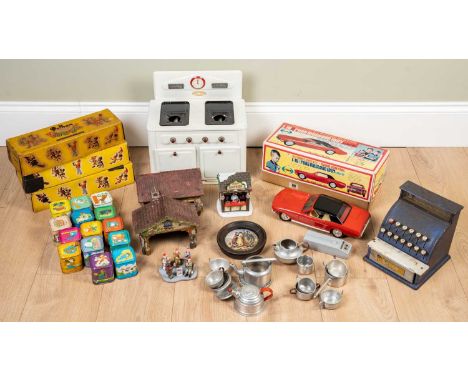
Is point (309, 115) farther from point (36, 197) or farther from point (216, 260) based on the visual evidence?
point (36, 197)

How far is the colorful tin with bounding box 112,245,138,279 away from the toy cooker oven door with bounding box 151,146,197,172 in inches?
27.5

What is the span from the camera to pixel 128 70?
3650 mm

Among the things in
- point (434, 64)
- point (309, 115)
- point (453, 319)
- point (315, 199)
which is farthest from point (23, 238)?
point (434, 64)

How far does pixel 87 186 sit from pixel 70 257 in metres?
0.64

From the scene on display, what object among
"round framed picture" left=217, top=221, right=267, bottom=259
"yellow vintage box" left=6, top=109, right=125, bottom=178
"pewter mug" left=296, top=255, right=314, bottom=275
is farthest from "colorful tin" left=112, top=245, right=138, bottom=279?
"pewter mug" left=296, top=255, right=314, bottom=275

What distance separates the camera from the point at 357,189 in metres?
3.34

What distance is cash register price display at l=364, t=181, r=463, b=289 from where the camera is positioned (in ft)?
9.33

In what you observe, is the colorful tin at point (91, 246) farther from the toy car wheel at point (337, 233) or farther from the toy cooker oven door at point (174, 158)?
the toy car wheel at point (337, 233)

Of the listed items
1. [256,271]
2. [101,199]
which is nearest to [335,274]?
[256,271]

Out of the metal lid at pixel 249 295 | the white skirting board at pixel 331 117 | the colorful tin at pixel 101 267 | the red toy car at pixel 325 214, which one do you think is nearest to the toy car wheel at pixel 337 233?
the red toy car at pixel 325 214

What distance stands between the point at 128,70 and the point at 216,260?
134 cm

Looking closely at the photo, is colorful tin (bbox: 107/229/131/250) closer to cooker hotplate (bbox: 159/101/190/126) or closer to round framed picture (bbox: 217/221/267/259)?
round framed picture (bbox: 217/221/267/259)

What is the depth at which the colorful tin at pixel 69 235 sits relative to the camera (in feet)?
10.0

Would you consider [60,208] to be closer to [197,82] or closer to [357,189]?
[197,82]
